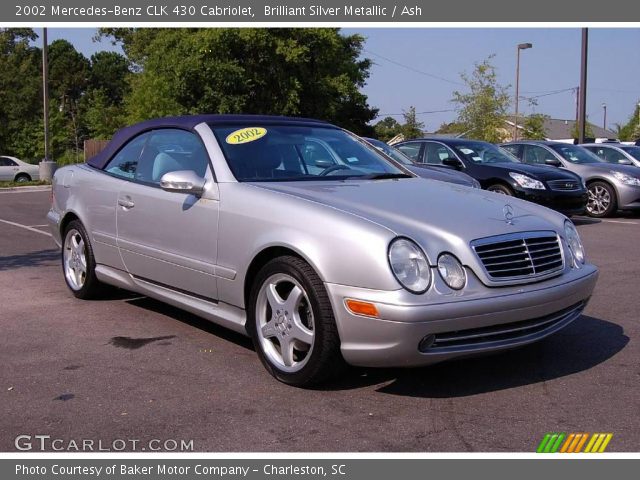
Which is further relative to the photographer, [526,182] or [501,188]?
[501,188]

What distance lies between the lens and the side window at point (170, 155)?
17.0ft

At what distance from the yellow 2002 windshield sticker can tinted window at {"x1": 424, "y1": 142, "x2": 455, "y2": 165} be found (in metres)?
8.04

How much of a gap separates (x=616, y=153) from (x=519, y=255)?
1400cm

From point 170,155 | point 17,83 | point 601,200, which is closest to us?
point 170,155

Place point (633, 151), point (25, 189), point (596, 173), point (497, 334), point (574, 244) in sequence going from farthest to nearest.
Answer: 1. point (25, 189)
2. point (633, 151)
3. point (596, 173)
4. point (574, 244)
5. point (497, 334)

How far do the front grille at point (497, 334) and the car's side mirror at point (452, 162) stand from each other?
7.77 metres

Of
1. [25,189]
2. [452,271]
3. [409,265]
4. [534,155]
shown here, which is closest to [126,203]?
[409,265]

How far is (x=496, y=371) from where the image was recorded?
4547mm

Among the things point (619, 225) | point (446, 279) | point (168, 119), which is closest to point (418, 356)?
point (446, 279)

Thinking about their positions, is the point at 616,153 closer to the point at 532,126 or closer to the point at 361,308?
the point at 361,308

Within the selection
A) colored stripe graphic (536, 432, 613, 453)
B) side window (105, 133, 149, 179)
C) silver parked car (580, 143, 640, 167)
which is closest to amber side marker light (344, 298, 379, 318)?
colored stripe graphic (536, 432, 613, 453)

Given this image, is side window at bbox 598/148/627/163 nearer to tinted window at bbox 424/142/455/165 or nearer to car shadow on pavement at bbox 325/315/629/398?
tinted window at bbox 424/142/455/165

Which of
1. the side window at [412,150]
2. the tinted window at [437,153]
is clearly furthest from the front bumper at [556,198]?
the side window at [412,150]
